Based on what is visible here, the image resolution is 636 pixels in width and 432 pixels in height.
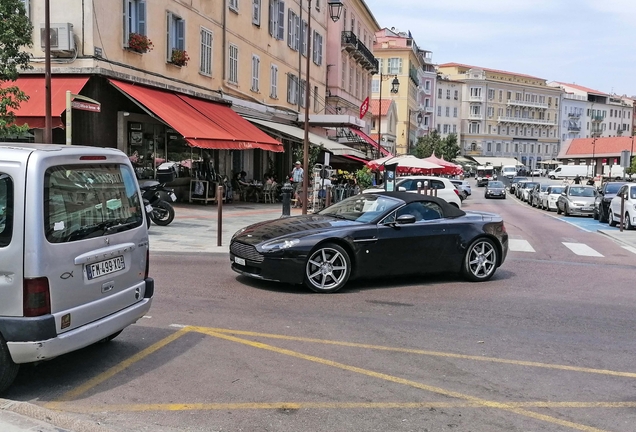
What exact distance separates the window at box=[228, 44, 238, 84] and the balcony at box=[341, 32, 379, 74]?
17.3 meters

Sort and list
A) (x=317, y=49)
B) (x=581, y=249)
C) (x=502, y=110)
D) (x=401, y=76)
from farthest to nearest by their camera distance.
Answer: (x=502, y=110), (x=401, y=76), (x=317, y=49), (x=581, y=249)

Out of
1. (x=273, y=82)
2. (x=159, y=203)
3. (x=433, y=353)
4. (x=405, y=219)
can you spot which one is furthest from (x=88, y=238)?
(x=273, y=82)

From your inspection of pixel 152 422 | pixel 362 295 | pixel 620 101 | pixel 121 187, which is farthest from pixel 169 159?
pixel 620 101

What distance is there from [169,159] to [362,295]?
15672 mm

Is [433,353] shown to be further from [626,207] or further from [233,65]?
[233,65]

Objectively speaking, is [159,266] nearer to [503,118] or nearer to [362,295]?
[362,295]

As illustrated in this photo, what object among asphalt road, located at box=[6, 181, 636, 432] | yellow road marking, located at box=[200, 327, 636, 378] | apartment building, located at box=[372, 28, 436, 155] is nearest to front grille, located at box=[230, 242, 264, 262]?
asphalt road, located at box=[6, 181, 636, 432]

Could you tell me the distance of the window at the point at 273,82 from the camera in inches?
1206

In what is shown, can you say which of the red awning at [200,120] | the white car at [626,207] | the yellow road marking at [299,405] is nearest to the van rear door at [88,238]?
the yellow road marking at [299,405]

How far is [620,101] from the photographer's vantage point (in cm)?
14100

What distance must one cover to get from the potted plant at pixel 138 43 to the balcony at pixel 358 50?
24624mm

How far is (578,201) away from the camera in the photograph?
1150 inches

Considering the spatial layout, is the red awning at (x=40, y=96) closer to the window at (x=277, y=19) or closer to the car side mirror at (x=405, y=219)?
the car side mirror at (x=405, y=219)

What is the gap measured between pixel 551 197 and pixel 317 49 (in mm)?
15721
